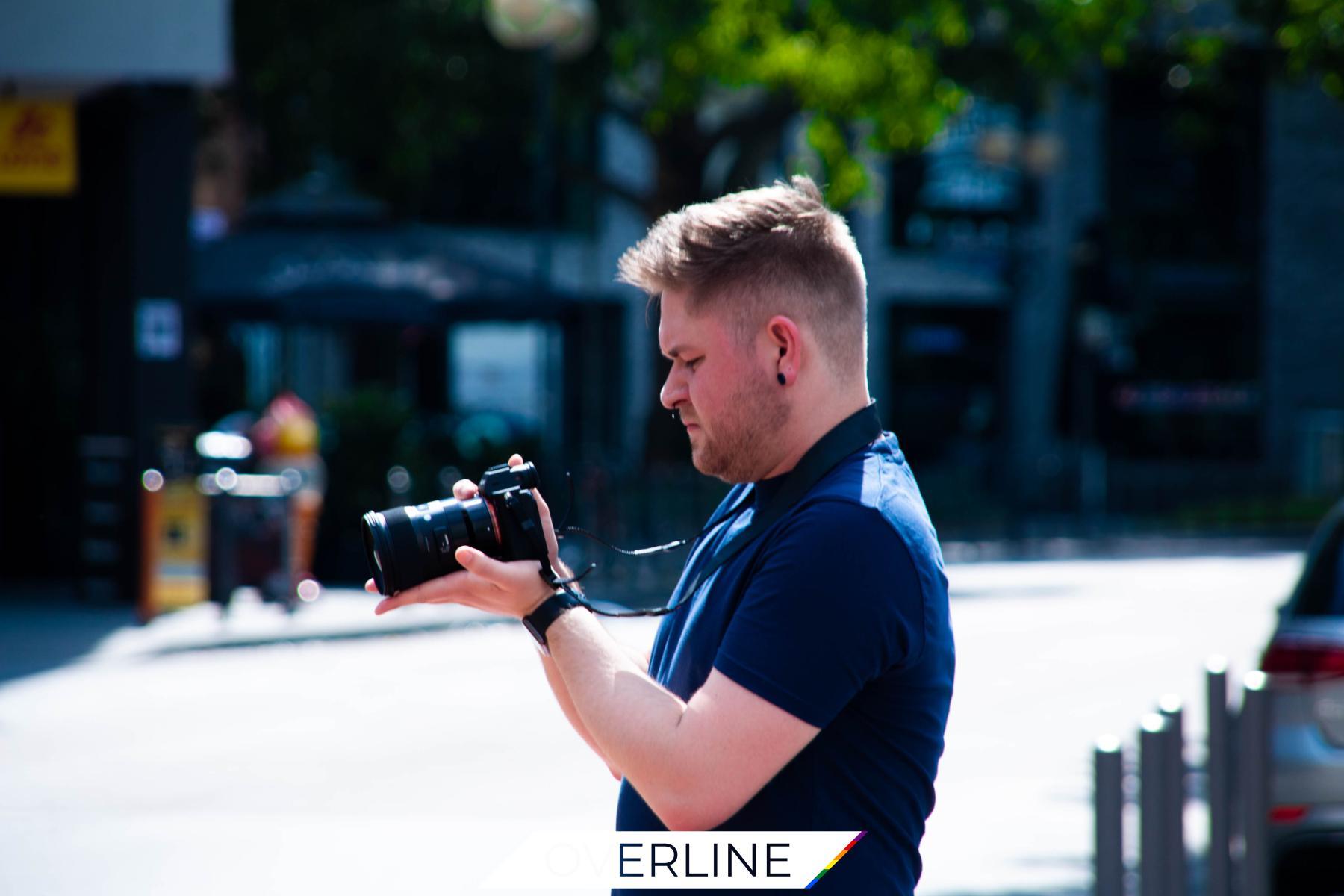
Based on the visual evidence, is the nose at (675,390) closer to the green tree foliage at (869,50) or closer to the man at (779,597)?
the man at (779,597)

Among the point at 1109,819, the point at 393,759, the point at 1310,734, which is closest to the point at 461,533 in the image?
the point at 1109,819

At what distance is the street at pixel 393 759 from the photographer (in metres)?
6.86

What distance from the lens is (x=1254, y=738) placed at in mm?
4801

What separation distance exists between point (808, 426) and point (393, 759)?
22.9ft

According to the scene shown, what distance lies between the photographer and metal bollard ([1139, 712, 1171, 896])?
4305 mm

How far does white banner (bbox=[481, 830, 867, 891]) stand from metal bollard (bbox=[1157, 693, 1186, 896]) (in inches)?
91.9

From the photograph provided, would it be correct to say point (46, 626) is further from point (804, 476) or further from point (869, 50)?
point (804, 476)

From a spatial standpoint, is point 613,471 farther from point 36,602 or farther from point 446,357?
point 446,357

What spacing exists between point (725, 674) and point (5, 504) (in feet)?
53.2

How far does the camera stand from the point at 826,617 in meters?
2.10

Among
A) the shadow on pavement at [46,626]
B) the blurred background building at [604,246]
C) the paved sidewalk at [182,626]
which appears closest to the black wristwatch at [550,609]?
the blurred background building at [604,246]

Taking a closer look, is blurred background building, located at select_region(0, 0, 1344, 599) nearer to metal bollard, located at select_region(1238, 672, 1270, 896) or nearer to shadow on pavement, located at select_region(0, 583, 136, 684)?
shadow on pavement, located at select_region(0, 583, 136, 684)

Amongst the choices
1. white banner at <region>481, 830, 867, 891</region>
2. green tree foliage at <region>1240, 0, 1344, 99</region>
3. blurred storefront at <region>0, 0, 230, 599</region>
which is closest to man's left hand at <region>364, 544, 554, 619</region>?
white banner at <region>481, 830, 867, 891</region>

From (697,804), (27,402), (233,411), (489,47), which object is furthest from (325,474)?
(697,804)
